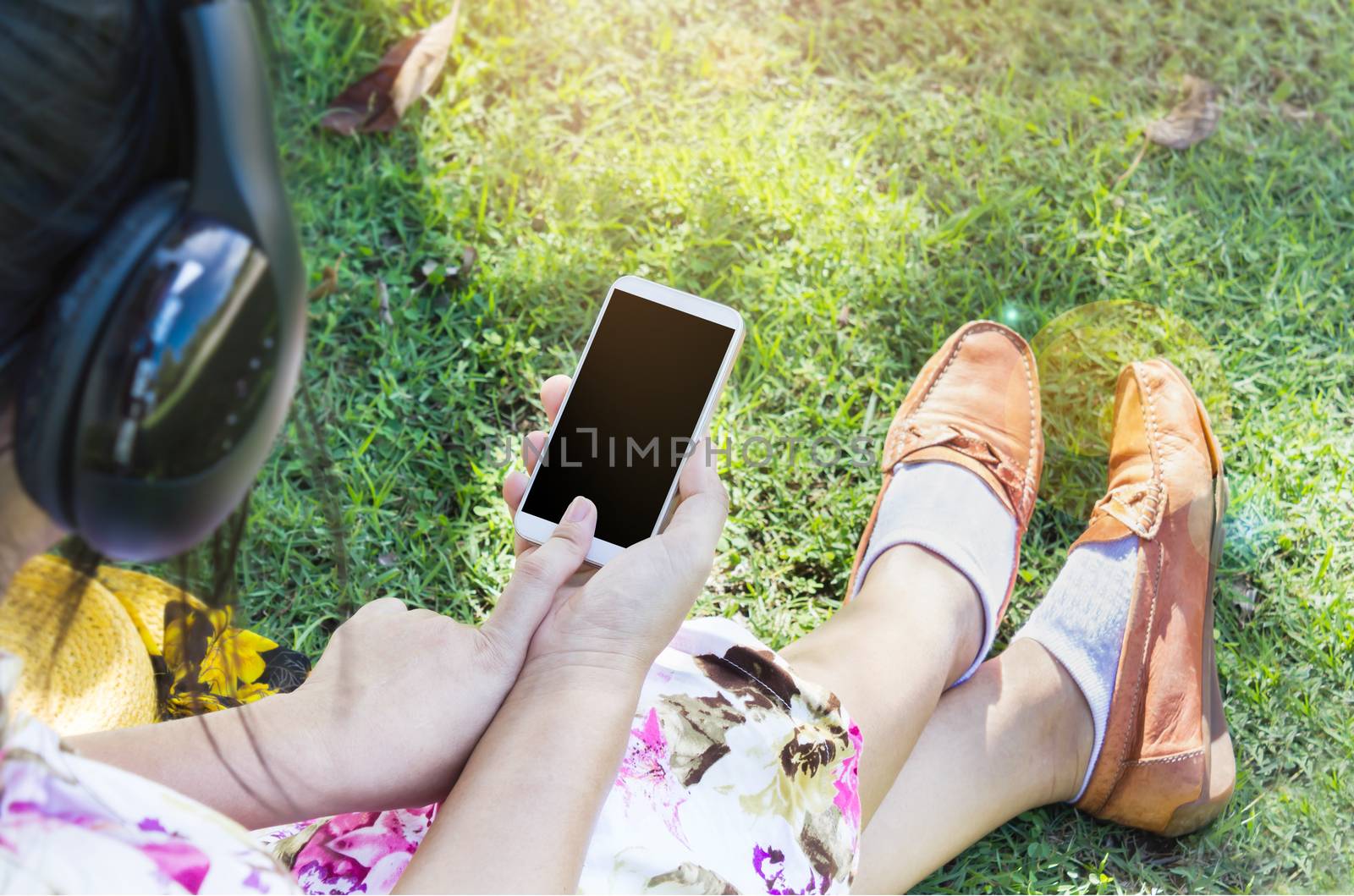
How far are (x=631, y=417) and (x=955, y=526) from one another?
841 mm

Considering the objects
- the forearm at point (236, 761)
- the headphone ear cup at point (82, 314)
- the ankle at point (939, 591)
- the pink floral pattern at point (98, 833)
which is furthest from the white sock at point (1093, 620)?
the headphone ear cup at point (82, 314)

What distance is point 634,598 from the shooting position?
1429mm

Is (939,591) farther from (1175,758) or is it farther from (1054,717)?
(1175,758)

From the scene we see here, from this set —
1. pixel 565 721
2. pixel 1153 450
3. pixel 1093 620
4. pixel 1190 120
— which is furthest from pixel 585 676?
pixel 1190 120

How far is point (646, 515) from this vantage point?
173cm

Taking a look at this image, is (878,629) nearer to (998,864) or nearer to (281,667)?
(998,864)

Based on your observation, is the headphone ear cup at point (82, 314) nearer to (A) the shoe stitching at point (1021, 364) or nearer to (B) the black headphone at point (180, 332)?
(B) the black headphone at point (180, 332)

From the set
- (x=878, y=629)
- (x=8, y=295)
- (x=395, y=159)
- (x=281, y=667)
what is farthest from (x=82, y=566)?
(x=395, y=159)

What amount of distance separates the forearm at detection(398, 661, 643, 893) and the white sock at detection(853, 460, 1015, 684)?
96 centimetres

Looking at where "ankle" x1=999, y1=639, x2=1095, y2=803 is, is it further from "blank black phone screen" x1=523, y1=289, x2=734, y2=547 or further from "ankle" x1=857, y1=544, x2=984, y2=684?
"blank black phone screen" x1=523, y1=289, x2=734, y2=547

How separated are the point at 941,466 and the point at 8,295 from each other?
195cm

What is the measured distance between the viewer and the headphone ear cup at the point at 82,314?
0.67 m

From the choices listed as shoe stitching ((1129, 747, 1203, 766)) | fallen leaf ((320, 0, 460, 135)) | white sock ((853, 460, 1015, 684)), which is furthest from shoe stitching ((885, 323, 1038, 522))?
fallen leaf ((320, 0, 460, 135))

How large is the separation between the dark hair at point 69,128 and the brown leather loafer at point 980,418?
181 cm
